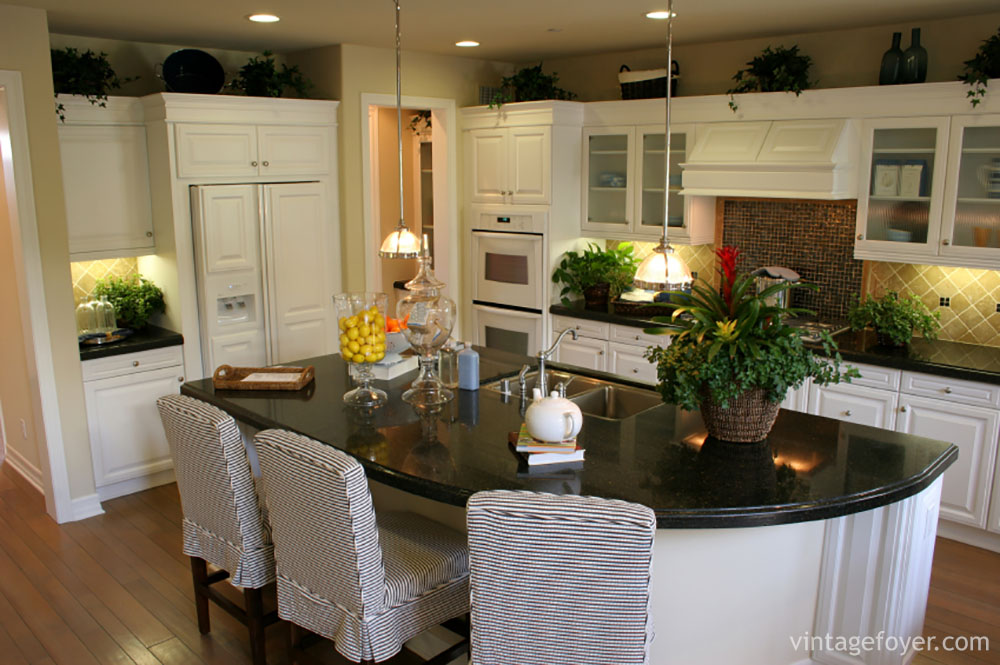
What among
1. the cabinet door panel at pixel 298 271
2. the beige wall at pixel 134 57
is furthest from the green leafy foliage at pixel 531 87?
the beige wall at pixel 134 57

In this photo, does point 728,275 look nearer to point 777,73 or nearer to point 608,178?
point 777,73

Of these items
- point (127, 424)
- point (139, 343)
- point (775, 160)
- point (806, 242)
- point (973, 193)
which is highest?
point (775, 160)

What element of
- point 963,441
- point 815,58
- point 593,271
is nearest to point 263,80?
point 593,271

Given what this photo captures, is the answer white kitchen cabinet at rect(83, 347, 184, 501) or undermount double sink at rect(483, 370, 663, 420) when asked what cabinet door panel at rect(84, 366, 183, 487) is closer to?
white kitchen cabinet at rect(83, 347, 184, 501)

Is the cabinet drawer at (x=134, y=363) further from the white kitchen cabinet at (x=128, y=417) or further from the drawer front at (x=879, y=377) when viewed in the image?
the drawer front at (x=879, y=377)

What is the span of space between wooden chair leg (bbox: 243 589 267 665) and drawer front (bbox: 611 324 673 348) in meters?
2.79

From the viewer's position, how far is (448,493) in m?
2.39

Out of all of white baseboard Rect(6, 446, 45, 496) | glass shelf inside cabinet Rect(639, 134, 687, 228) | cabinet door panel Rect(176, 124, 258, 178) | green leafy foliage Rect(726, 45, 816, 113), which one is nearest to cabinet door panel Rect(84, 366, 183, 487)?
white baseboard Rect(6, 446, 45, 496)

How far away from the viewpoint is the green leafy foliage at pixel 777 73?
175 inches

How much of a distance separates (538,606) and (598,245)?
3869 millimetres

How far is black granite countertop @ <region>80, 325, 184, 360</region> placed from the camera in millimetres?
4344

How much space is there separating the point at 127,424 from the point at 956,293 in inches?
181

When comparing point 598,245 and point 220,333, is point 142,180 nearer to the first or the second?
point 220,333

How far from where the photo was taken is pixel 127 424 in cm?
457
